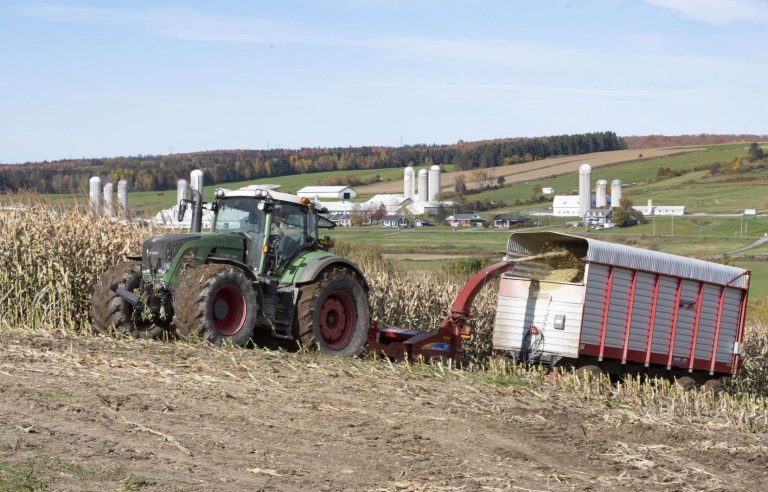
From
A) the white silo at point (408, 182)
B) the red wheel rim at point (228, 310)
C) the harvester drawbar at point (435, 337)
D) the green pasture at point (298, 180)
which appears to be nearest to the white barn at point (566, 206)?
the white silo at point (408, 182)

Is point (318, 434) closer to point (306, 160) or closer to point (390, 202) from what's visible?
point (390, 202)

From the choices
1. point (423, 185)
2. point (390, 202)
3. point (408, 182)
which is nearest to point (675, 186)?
point (423, 185)

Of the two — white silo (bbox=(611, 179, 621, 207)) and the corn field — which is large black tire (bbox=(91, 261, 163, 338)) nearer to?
the corn field

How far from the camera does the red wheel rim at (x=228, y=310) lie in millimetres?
12062

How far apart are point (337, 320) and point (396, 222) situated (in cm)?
→ 5278

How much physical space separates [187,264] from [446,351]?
3.95 metres

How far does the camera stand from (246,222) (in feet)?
43.5

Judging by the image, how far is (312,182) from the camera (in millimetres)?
85250

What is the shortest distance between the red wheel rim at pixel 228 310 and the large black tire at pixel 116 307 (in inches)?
43.2

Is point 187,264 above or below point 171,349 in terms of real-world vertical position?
above

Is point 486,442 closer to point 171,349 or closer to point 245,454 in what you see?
point 245,454

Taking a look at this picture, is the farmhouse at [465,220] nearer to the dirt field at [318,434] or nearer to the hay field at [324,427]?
the hay field at [324,427]

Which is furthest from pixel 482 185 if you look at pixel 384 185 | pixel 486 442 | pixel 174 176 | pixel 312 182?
pixel 486 442

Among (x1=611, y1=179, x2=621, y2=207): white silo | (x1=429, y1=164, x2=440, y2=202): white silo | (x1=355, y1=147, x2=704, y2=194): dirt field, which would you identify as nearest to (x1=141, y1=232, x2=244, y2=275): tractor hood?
(x1=429, y1=164, x2=440, y2=202): white silo
